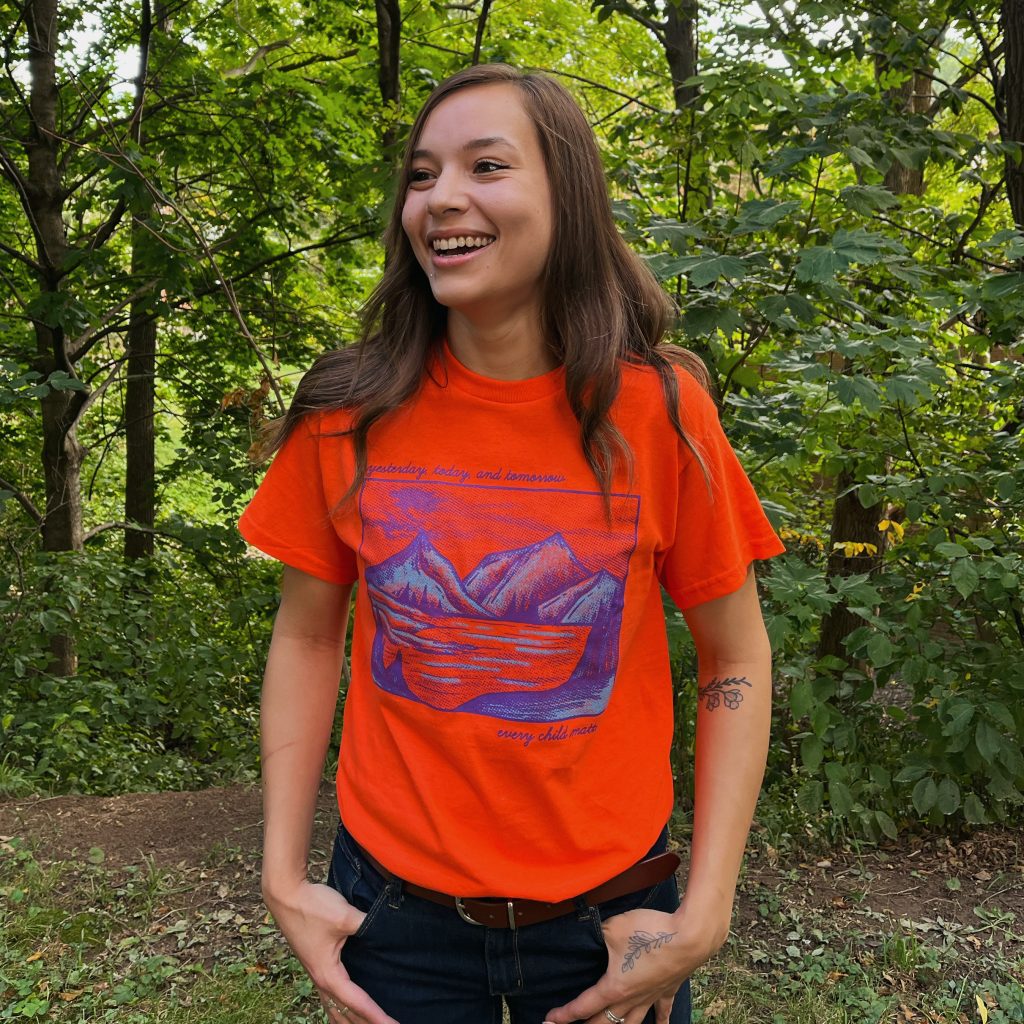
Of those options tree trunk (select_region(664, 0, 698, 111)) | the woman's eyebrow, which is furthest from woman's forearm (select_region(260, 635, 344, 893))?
tree trunk (select_region(664, 0, 698, 111))

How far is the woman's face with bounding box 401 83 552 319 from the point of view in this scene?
133cm

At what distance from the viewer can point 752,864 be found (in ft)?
11.4

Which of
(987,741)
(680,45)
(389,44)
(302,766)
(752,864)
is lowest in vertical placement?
(752,864)

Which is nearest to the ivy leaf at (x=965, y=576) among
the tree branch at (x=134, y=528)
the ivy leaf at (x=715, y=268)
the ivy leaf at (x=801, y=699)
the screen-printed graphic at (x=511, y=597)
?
the ivy leaf at (x=801, y=699)

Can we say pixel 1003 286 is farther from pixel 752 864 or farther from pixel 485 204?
pixel 485 204

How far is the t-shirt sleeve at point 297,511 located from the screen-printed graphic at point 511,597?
Result: 17 centimetres

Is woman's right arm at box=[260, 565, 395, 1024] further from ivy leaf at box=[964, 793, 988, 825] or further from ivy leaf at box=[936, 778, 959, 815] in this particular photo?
ivy leaf at box=[964, 793, 988, 825]

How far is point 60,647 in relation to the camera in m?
6.22

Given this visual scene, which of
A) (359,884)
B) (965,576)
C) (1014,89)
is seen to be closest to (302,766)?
(359,884)

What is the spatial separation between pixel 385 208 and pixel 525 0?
5.30m

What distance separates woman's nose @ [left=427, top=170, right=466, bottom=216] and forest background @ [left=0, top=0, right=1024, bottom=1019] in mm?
1314

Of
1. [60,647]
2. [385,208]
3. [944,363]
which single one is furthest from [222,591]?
[944,363]

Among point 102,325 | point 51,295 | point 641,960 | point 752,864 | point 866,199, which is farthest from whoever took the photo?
point 102,325

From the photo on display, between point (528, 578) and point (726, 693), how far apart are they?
1.19ft
